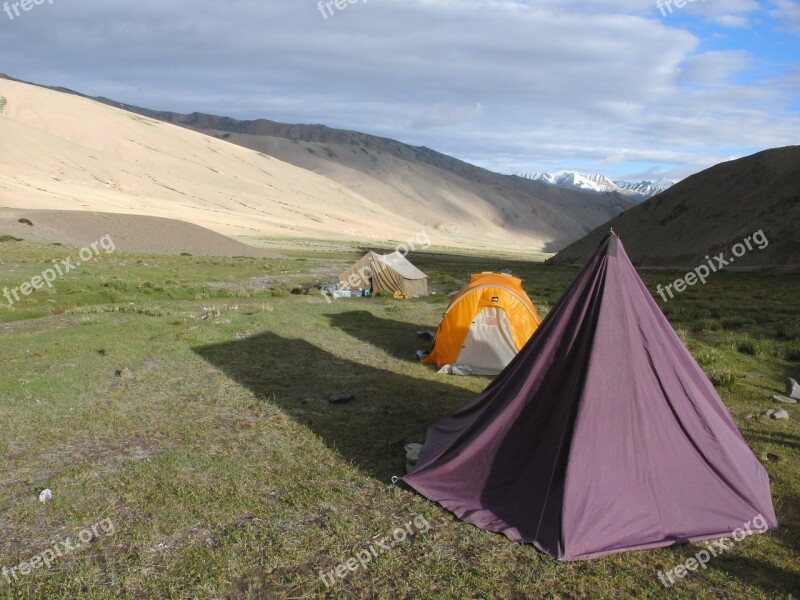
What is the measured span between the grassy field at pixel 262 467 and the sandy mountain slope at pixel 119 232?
31977mm

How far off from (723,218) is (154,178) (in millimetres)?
87190

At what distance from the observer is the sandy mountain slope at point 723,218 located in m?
46.7

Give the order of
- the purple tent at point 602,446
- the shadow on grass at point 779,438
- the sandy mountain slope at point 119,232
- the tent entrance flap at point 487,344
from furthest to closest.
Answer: the sandy mountain slope at point 119,232 < the tent entrance flap at point 487,344 < the shadow on grass at point 779,438 < the purple tent at point 602,446

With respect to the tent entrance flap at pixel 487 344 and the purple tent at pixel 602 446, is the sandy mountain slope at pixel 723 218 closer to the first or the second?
the tent entrance flap at pixel 487 344

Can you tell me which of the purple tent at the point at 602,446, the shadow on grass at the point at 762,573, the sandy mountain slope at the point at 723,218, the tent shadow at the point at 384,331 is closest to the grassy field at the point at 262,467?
the shadow on grass at the point at 762,573

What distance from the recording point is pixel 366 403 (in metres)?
10.6

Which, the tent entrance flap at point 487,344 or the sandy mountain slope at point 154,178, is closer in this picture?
the tent entrance flap at point 487,344

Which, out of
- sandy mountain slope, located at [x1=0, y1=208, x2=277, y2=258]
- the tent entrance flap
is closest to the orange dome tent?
the tent entrance flap

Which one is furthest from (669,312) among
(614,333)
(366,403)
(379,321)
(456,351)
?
(614,333)

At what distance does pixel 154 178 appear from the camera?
346 feet

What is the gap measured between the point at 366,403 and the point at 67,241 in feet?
142

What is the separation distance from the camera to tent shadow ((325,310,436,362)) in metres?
15.2

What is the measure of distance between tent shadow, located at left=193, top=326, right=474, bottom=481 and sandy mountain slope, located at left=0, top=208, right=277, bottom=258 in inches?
1452

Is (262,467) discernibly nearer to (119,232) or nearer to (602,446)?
(602,446)
